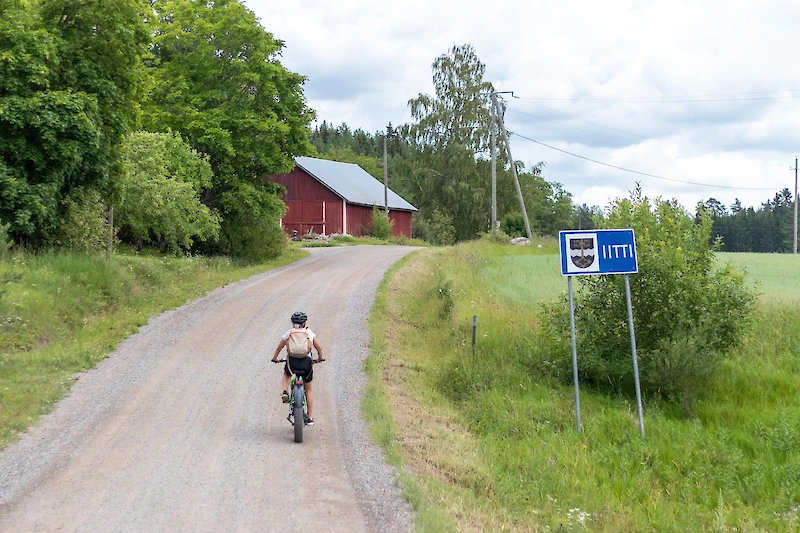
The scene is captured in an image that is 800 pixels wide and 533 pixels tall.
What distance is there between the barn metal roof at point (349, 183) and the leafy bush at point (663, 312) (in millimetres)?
42354

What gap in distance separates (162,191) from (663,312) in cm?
1769

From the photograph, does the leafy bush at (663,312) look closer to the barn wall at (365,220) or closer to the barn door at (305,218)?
the barn door at (305,218)

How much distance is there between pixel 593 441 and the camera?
447 inches

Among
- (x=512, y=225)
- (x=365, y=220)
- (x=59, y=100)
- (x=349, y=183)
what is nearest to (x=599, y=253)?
(x=59, y=100)

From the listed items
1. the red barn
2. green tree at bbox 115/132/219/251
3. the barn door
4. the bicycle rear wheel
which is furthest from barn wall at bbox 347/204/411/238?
the bicycle rear wheel

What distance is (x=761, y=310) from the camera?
16594 mm

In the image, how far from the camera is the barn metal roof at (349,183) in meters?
57.6

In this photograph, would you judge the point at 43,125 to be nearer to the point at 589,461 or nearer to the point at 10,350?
the point at 10,350

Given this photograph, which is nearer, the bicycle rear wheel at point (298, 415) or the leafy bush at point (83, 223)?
the bicycle rear wheel at point (298, 415)

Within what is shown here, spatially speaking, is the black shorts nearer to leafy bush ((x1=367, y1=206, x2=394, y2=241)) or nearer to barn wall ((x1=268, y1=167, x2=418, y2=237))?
barn wall ((x1=268, y1=167, x2=418, y2=237))

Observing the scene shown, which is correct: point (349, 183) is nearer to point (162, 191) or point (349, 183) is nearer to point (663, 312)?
point (162, 191)

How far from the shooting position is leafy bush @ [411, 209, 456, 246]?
213ft

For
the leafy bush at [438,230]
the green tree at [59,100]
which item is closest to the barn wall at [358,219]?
the leafy bush at [438,230]

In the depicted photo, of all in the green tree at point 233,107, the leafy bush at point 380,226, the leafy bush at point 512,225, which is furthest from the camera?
the leafy bush at point 512,225
